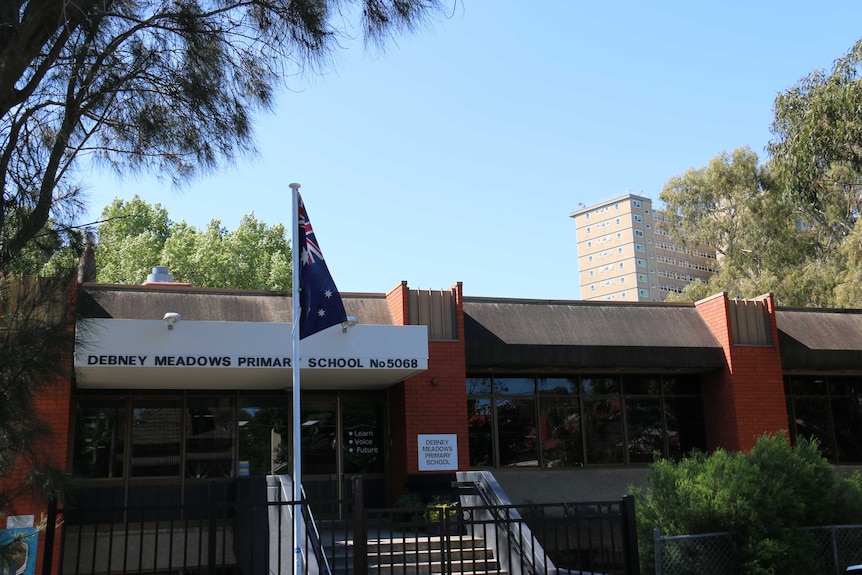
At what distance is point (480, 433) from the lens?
18297mm

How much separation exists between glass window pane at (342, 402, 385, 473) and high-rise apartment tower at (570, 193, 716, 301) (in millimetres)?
125707

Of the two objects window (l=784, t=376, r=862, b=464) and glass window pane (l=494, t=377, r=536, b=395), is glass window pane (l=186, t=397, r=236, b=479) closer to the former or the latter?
glass window pane (l=494, t=377, r=536, b=395)

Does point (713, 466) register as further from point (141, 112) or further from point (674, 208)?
point (674, 208)

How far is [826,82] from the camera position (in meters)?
→ 19.5

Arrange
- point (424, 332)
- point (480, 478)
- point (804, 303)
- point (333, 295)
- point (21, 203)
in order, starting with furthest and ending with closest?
1. point (804, 303)
2. point (424, 332)
3. point (480, 478)
4. point (333, 295)
5. point (21, 203)

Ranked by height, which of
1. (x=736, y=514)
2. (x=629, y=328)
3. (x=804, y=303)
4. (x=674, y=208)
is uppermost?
(x=674, y=208)

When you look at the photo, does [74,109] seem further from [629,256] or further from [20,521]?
[629,256]

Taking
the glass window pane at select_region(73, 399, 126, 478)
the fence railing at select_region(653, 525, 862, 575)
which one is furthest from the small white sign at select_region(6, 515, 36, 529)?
the fence railing at select_region(653, 525, 862, 575)

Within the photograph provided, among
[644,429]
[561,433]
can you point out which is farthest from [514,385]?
[644,429]

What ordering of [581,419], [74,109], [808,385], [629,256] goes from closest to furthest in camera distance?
[74,109]
[581,419]
[808,385]
[629,256]

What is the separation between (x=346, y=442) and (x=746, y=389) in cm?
860

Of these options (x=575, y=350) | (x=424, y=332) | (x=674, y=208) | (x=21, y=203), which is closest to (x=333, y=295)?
(x=424, y=332)

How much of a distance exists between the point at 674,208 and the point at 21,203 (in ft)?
132

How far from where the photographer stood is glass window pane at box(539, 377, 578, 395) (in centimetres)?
1889
